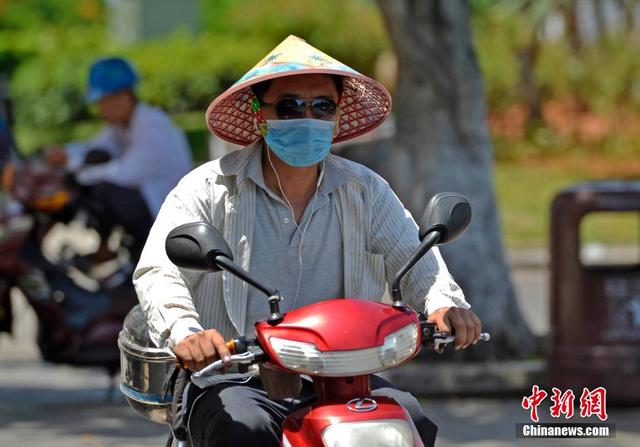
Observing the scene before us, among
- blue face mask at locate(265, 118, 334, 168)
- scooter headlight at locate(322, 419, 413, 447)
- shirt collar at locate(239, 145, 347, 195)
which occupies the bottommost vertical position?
scooter headlight at locate(322, 419, 413, 447)

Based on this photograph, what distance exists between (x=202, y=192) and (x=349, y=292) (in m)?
0.47

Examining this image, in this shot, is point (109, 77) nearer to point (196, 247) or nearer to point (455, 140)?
point (455, 140)

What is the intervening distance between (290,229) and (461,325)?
0.56 metres

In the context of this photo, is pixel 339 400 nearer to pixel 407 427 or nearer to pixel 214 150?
pixel 407 427

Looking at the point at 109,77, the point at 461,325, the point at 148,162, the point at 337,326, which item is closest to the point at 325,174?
the point at 461,325

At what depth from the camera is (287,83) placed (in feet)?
12.1

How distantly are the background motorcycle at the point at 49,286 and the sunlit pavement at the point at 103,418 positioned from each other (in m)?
0.29

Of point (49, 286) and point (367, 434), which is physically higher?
point (367, 434)

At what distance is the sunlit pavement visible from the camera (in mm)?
6684

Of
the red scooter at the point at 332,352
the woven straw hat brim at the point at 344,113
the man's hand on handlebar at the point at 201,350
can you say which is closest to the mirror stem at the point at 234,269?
the red scooter at the point at 332,352

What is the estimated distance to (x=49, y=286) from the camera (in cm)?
764

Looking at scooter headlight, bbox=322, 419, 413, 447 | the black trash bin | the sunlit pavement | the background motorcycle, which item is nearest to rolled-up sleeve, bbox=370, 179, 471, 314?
scooter headlight, bbox=322, 419, 413, 447

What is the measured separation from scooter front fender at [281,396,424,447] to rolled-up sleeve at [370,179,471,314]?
0.55m

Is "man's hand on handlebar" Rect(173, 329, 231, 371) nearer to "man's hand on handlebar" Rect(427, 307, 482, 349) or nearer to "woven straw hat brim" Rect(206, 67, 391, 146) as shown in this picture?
"man's hand on handlebar" Rect(427, 307, 482, 349)
